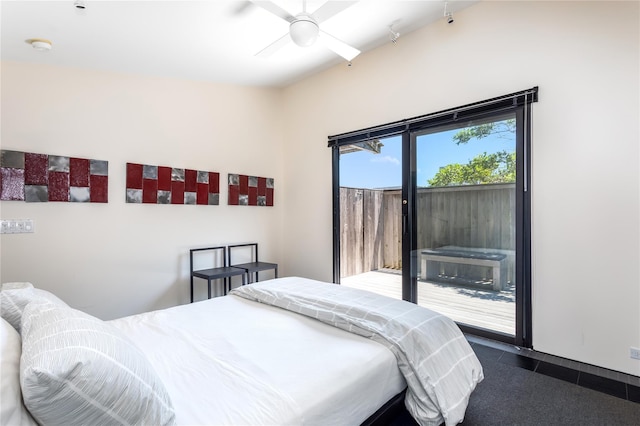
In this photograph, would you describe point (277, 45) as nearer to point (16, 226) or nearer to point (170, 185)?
point (170, 185)

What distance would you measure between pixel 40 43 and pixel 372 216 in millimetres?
3438

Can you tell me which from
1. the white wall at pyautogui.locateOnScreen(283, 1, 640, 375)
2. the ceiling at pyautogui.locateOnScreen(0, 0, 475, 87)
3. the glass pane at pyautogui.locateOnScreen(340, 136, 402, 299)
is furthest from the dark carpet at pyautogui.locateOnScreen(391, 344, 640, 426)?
the ceiling at pyautogui.locateOnScreen(0, 0, 475, 87)

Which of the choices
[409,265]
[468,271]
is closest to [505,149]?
[468,271]

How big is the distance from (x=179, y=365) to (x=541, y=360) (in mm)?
2585

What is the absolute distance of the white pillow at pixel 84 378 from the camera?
771mm

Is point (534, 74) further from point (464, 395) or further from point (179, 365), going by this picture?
point (179, 365)

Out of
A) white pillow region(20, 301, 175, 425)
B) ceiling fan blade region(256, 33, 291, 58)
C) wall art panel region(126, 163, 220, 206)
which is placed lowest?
white pillow region(20, 301, 175, 425)

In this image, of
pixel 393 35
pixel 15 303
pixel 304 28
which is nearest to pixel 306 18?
pixel 304 28

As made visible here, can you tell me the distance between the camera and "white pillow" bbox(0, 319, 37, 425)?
73cm

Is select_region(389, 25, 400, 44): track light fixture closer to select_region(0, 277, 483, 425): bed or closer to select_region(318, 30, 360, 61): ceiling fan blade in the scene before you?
select_region(318, 30, 360, 61): ceiling fan blade

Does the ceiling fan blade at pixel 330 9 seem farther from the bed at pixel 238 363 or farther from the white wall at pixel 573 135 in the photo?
the bed at pixel 238 363

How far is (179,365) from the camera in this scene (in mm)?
1365

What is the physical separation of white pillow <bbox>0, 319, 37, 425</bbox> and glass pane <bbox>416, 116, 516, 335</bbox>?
120 inches

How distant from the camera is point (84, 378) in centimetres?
81
